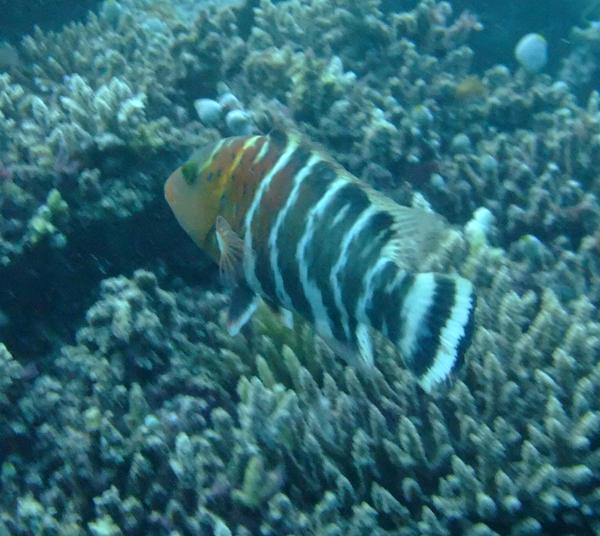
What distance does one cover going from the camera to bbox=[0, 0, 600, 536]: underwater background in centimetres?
283

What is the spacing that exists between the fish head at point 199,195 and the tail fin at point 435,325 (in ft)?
3.92

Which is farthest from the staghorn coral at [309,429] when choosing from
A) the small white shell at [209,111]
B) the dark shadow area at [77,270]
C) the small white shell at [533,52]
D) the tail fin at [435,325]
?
the small white shell at [533,52]

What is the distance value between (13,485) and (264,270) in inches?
76.5

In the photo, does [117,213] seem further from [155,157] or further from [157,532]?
[157,532]

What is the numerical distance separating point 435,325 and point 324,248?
579mm

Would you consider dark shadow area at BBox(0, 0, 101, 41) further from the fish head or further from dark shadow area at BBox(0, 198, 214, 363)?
the fish head

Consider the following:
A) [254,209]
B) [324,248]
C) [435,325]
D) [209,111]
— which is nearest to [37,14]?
[209,111]

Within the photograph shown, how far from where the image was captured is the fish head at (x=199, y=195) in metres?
3.07

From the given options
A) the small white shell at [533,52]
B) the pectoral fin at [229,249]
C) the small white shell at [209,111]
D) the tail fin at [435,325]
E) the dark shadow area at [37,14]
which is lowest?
the pectoral fin at [229,249]

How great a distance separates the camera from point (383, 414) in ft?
10.2

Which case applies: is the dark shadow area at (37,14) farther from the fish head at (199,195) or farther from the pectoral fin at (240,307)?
the pectoral fin at (240,307)

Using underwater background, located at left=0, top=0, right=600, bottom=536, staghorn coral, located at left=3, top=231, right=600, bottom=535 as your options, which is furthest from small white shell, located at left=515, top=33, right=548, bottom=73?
staghorn coral, located at left=3, top=231, right=600, bottom=535

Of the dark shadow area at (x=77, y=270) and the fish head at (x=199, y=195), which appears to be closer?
the fish head at (x=199, y=195)

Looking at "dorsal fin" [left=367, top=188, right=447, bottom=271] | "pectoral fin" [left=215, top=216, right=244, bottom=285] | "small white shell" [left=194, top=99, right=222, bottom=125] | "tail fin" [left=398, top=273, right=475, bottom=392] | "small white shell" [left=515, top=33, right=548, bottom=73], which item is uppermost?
"small white shell" [left=515, top=33, right=548, bottom=73]
